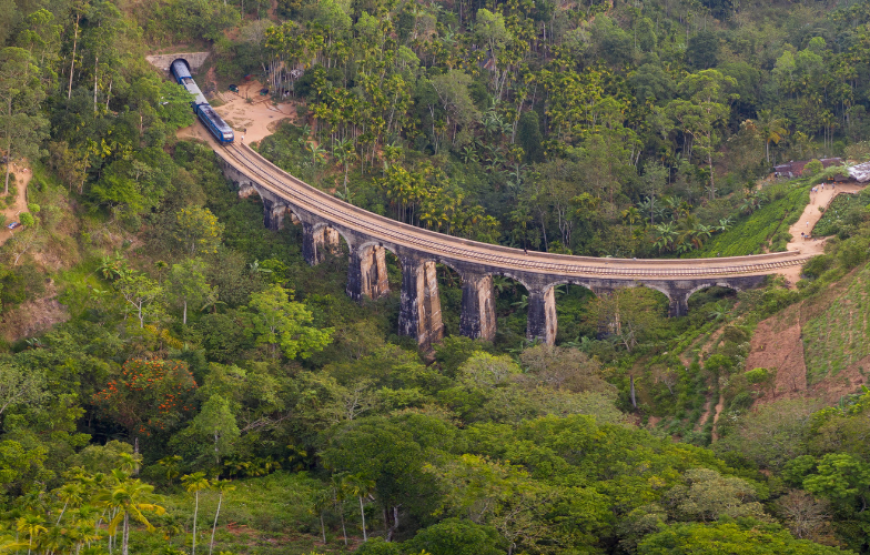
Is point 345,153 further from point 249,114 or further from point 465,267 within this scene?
point 465,267

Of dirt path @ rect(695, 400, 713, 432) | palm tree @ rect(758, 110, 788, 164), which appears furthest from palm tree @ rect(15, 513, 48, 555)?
palm tree @ rect(758, 110, 788, 164)

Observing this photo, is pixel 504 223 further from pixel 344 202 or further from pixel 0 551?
pixel 0 551

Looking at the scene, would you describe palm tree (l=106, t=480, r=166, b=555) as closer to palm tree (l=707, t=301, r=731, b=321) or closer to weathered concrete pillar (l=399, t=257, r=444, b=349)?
weathered concrete pillar (l=399, t=257, r=444, b=349)

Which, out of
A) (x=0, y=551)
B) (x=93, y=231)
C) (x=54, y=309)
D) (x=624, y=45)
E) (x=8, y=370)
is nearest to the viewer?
(x=0, y=551)

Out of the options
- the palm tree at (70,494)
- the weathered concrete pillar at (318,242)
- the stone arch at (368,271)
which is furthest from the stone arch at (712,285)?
the palm tree at (70,494)

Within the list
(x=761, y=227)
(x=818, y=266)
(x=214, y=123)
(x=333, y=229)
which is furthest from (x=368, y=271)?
(x=818, y=266)

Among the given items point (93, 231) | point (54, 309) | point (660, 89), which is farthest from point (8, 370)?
point (660, 89)
